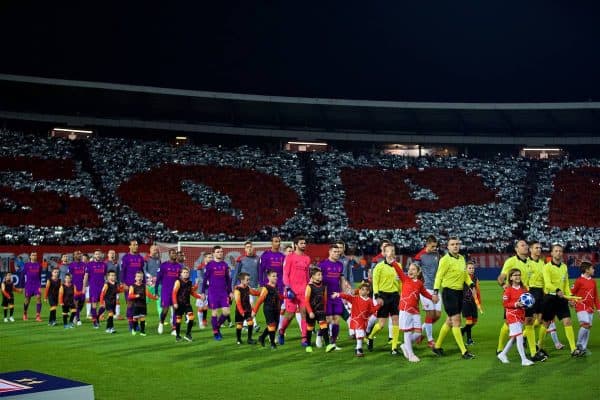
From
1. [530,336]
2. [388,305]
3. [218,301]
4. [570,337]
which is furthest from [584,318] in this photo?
[218,301]

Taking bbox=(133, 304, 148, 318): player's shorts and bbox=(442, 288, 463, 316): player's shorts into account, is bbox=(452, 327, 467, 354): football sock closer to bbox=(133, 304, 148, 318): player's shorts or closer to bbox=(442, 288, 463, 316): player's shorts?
bbox=(442, 288, 463, 316): player's shorts

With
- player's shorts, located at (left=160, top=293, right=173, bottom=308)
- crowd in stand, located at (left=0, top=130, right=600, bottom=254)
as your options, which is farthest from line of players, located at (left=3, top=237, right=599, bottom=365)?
crowd in stand, located at (left=0, top=130, right=600, bottom=254)

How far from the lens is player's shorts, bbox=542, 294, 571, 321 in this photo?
14836 mm

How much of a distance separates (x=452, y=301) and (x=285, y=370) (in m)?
3.51

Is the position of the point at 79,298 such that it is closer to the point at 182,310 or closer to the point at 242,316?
the point at 182,310

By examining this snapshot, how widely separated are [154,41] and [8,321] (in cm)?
3755

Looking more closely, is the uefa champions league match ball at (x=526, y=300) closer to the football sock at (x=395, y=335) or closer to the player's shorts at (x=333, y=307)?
the football sock at (x=395, y=335)

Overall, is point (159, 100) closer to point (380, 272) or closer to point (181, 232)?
point (181, 232)

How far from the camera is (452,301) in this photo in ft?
46.1

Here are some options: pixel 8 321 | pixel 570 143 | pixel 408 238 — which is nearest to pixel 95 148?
pixel 408 238

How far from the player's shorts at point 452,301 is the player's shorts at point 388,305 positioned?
1512mm

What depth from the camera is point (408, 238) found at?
161 ft

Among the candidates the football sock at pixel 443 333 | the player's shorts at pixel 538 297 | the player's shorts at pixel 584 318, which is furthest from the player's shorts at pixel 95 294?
the player's shorts at pixel 584 318

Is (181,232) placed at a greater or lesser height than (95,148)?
lesser
